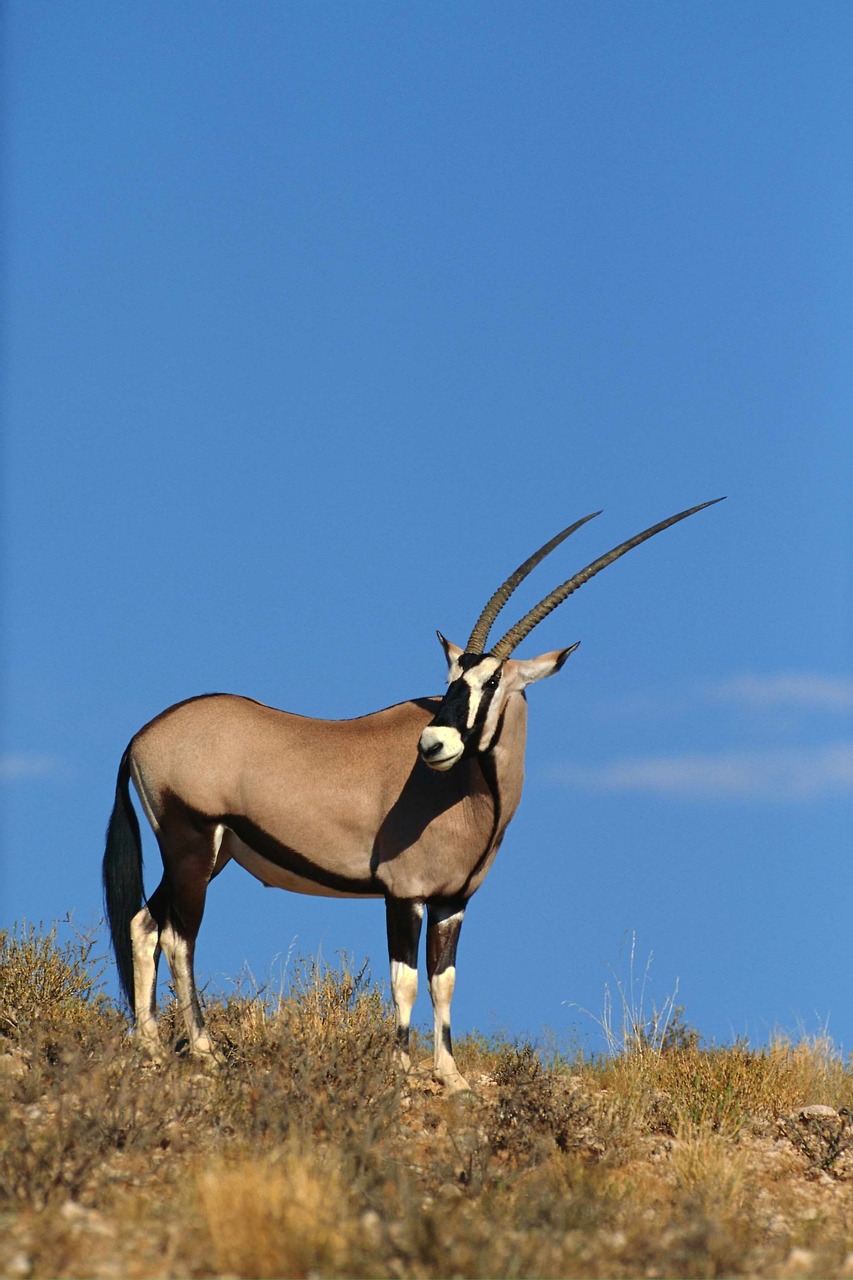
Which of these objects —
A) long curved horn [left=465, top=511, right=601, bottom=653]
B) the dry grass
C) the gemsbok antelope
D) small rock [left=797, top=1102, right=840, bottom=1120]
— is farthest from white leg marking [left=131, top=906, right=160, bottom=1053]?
small rock [left=797, top=1102, right=840, bottom=1120]

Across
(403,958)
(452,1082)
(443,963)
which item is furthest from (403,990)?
(452,1082)

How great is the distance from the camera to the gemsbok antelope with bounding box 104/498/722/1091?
1036cm

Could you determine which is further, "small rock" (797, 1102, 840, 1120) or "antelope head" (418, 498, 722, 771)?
"small rock" (797, 1102, 840, 1120)

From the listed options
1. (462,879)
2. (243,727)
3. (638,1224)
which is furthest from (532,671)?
(638,1224)

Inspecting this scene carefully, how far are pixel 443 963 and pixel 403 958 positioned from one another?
1.47ft

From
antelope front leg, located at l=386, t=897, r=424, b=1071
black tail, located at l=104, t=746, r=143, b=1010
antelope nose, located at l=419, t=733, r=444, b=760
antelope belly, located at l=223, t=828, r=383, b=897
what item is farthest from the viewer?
black tail, located at l=104, t=746, r=143, b=1010

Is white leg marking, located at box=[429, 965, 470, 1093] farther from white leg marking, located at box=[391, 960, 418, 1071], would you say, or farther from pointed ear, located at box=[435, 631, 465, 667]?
pointed ear, located at box=[435, 631, 465, 667]

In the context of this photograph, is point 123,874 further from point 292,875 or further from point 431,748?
point 431,748

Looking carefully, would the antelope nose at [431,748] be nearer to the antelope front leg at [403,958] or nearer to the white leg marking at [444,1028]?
the antelope front leg at [403,958]

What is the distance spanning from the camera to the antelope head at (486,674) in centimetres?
977

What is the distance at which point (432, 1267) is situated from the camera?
603cm

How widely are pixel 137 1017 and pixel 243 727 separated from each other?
2.43 m

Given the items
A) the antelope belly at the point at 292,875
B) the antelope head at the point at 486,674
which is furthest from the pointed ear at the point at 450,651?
Answer: the antelope belly at the point at 292,875

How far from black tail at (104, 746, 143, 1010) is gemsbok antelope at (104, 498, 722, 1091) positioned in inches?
0.5
